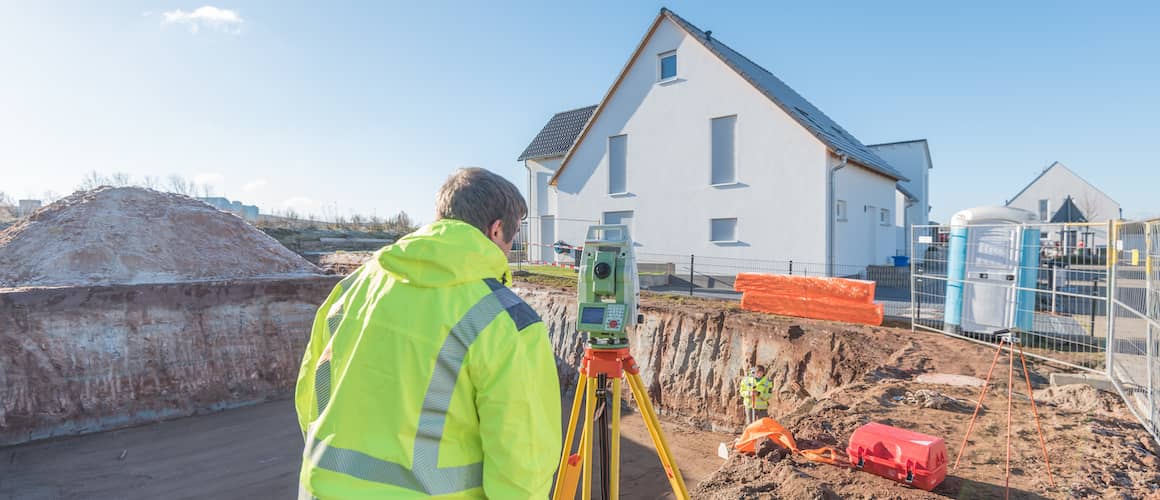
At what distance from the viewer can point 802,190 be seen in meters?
13.6

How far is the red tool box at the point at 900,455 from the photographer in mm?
3404

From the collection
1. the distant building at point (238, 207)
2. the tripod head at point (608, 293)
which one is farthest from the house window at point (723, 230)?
the distant building at point (238, 207)

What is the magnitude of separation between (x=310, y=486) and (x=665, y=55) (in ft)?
53.1

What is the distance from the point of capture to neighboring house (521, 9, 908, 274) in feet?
44.9

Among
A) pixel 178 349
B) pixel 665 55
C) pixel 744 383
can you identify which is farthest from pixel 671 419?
pixel 665 55

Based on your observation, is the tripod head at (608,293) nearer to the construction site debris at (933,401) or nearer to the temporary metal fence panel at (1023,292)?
the construction site debris at (933,401)

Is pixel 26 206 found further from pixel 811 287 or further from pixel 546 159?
pixel 811 287

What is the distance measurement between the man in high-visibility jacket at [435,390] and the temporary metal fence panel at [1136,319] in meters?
5.02

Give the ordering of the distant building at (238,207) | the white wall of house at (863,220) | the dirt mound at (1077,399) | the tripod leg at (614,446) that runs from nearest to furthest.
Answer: the tripod leg at (614,446) < the dirt mound at (1077,399) < the white wall of house at (863,220) < the distant building at (238,207)

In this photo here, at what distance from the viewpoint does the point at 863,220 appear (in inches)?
607

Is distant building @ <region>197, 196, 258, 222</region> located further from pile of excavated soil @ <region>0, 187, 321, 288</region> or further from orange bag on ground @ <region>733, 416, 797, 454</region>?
orange bag on ground @ <region>733, 416, 797, 454</region>

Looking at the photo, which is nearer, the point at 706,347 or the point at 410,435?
the point at 410,435

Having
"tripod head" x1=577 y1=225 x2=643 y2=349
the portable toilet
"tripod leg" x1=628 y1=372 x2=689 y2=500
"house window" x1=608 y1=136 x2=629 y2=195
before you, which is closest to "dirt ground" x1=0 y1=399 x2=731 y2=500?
"tripod leg" x1=628 y1=372 x2=689 y2=500

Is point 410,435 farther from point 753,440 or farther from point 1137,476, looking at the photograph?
point 1137,476
